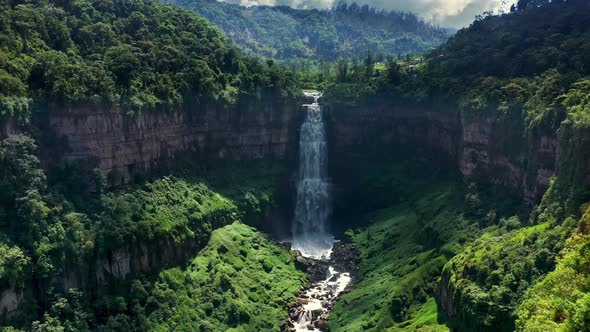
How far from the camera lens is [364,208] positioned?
109 meters

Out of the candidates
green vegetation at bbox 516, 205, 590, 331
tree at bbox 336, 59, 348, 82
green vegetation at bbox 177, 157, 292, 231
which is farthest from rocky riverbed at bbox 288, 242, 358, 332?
tree at bbox 336, 59, 348, 82

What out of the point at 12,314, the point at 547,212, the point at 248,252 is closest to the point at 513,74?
the point at 547,212

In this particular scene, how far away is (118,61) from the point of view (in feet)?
265

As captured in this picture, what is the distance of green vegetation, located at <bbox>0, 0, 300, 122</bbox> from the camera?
69062mm

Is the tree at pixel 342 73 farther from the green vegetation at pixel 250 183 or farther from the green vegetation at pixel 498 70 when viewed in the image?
the green vegetation at pixel 250 183

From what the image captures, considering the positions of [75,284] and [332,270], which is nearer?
[75,284]

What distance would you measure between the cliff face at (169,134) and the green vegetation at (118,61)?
198 cm

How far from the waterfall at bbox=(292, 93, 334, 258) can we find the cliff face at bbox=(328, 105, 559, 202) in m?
3.31

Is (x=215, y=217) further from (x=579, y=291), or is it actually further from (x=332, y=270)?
(x=579, y=291)

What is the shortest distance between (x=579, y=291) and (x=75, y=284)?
162ft

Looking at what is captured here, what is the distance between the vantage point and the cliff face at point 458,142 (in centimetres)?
7212

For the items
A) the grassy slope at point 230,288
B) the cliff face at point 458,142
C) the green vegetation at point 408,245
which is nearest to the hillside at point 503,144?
the cliff face at point 458,142

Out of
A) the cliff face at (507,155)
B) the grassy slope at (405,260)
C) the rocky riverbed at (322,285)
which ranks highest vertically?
the cliff face at (507,155)

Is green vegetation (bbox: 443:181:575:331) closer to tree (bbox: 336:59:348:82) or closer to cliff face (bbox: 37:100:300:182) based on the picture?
→ cliff face (bbox: 37:100:300:182)
